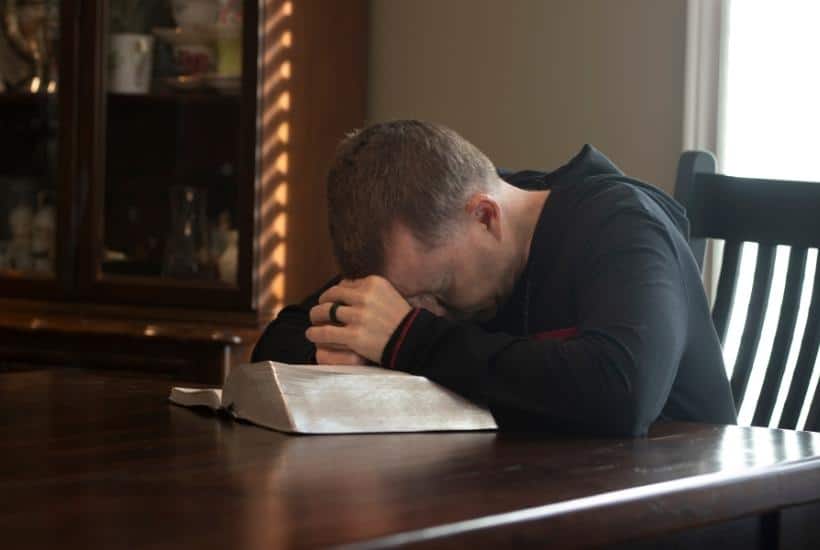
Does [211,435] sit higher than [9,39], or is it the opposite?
[9,39]

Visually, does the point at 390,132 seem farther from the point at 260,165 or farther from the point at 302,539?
the point at 260,165

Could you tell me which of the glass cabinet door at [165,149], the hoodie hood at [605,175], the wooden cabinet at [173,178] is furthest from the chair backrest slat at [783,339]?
the glass cabinet door at [165,149]

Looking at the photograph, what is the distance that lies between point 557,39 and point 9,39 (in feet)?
4.46

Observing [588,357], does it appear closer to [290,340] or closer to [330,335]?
[330,335]

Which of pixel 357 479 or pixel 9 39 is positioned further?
pixel 9 39

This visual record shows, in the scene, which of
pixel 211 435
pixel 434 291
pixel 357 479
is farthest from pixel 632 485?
pixel 434 291

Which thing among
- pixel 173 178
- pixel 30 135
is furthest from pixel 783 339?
pixel 30 135

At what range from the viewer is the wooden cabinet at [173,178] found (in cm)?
294

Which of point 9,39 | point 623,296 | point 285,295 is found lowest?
point 285,295

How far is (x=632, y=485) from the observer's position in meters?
0.95

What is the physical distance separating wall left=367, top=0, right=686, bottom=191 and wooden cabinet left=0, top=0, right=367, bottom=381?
0.11 metres

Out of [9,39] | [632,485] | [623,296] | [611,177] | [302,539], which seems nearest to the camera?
[302,539]

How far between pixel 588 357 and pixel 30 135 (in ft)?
7.66

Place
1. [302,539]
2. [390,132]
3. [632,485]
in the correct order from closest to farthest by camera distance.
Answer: [302,539] → [632,485] → [390,132]
